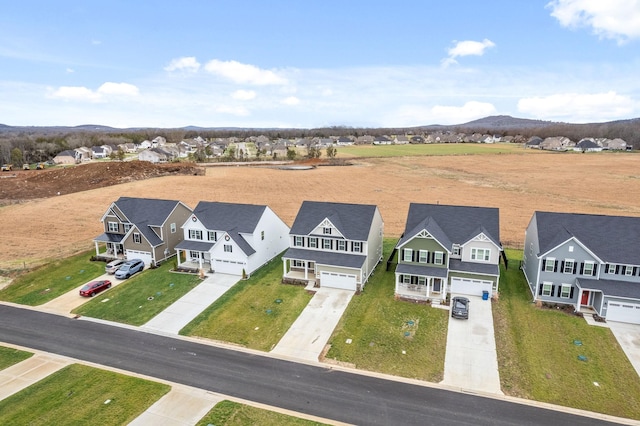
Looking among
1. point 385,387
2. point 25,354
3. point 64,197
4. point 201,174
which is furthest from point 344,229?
point 201,174

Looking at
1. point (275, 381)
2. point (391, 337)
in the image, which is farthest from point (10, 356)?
point (391, 337)

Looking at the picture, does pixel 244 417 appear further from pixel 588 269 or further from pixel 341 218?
pixel 588 269

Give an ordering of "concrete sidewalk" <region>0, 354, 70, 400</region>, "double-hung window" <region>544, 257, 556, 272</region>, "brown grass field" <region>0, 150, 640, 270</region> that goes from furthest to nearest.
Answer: "brown grass field" <region>0, 150, 640, 270</region> → "double-hung window" <region>544, 257, 556, 272</region> → "concrete sidewalk" <region>0, 354, 70, 400</region>

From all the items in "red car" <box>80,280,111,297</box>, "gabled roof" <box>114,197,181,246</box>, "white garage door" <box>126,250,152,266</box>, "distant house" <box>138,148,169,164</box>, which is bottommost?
"red car" <box>80,280,111,297</box>

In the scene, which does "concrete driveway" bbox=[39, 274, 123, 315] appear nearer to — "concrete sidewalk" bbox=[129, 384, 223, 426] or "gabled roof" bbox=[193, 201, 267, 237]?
"gabled roof" bbox=[193, 201, 267, 237]

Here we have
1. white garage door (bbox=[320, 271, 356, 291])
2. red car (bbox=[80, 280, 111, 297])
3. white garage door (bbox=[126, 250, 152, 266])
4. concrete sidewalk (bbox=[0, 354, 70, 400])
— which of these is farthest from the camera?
white garage door (bbox=[126, 250, 152, 266])

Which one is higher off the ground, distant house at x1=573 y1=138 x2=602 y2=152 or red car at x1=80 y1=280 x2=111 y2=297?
distant house at x1=573 y1=138 x2=602 y2=152

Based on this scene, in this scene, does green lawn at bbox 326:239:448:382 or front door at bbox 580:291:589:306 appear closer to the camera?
green lawn at bbox 326:239:448:382

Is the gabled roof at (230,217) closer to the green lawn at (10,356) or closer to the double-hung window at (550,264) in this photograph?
the green lawn at (10,356)

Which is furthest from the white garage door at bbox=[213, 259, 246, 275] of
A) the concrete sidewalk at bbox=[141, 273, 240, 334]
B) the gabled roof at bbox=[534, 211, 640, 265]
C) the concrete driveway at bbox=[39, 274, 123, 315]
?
the gabled roof at bbox=[534, 211, 640, 265]
